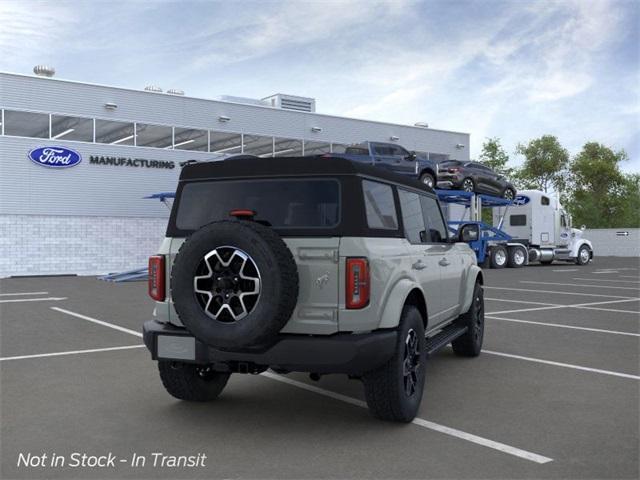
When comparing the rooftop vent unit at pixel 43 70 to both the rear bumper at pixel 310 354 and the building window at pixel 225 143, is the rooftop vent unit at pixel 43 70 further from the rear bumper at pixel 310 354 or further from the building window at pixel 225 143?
the rear bumper at pixel 310 354

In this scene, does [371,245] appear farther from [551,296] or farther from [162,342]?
[551,296]

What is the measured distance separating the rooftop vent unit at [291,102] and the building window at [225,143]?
410cm

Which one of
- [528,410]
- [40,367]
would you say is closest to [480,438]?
[528,410]

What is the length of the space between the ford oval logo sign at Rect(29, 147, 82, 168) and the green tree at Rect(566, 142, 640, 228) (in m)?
55.5

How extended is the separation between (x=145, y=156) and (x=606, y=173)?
5555 centimetres

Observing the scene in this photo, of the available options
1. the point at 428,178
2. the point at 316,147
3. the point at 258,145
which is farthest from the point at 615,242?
the point at 258,145

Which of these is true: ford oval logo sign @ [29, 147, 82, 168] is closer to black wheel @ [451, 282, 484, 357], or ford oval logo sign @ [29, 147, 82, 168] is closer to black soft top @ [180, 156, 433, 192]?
black wheel @ [451, 282, 484, 357]

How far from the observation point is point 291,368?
4418 mm

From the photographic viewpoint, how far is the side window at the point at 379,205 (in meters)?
4.79

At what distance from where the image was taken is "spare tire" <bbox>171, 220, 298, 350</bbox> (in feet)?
14.0

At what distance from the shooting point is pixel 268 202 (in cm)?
486

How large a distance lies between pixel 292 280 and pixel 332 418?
1298mm

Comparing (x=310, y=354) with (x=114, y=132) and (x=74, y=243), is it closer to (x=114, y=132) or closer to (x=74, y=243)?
(x=74, y=243)

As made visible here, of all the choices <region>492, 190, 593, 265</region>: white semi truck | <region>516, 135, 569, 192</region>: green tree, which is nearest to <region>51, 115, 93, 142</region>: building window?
<region>492, 190, 593, 265</region>: white semi truck
